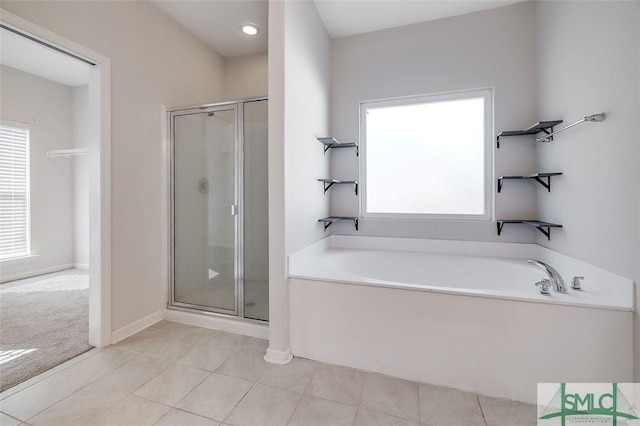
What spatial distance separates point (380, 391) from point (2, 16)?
9.15ft

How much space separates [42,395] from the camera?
4.65ft

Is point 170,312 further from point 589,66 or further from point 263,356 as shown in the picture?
point 589,66

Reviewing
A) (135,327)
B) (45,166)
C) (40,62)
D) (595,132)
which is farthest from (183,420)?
(40,62)

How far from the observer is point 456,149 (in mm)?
2475

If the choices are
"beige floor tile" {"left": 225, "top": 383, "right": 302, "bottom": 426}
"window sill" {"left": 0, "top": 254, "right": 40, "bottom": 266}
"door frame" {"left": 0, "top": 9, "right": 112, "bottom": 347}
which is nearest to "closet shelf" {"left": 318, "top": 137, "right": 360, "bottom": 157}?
"door frame" {"left": 0, "top": 9, "right": 112, "bottom": 347}

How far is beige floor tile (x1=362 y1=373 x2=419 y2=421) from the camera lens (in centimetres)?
132

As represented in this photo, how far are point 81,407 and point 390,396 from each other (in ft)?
5.14

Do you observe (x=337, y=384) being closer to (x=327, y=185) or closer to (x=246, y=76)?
(x=327, y=185)

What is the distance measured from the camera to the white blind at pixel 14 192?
10.7 ft

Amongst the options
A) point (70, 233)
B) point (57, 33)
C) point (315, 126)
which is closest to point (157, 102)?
point (57, 33)

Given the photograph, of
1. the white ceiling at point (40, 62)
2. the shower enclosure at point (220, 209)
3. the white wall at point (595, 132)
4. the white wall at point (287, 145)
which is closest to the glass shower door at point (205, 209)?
the shower enclosure at point (220, 209)

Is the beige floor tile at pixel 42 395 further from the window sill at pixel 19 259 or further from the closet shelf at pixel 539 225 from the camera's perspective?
the closet shelf at pixel 539 225

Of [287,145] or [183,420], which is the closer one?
[183,420]

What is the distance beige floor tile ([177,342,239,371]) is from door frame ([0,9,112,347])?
656 mm
